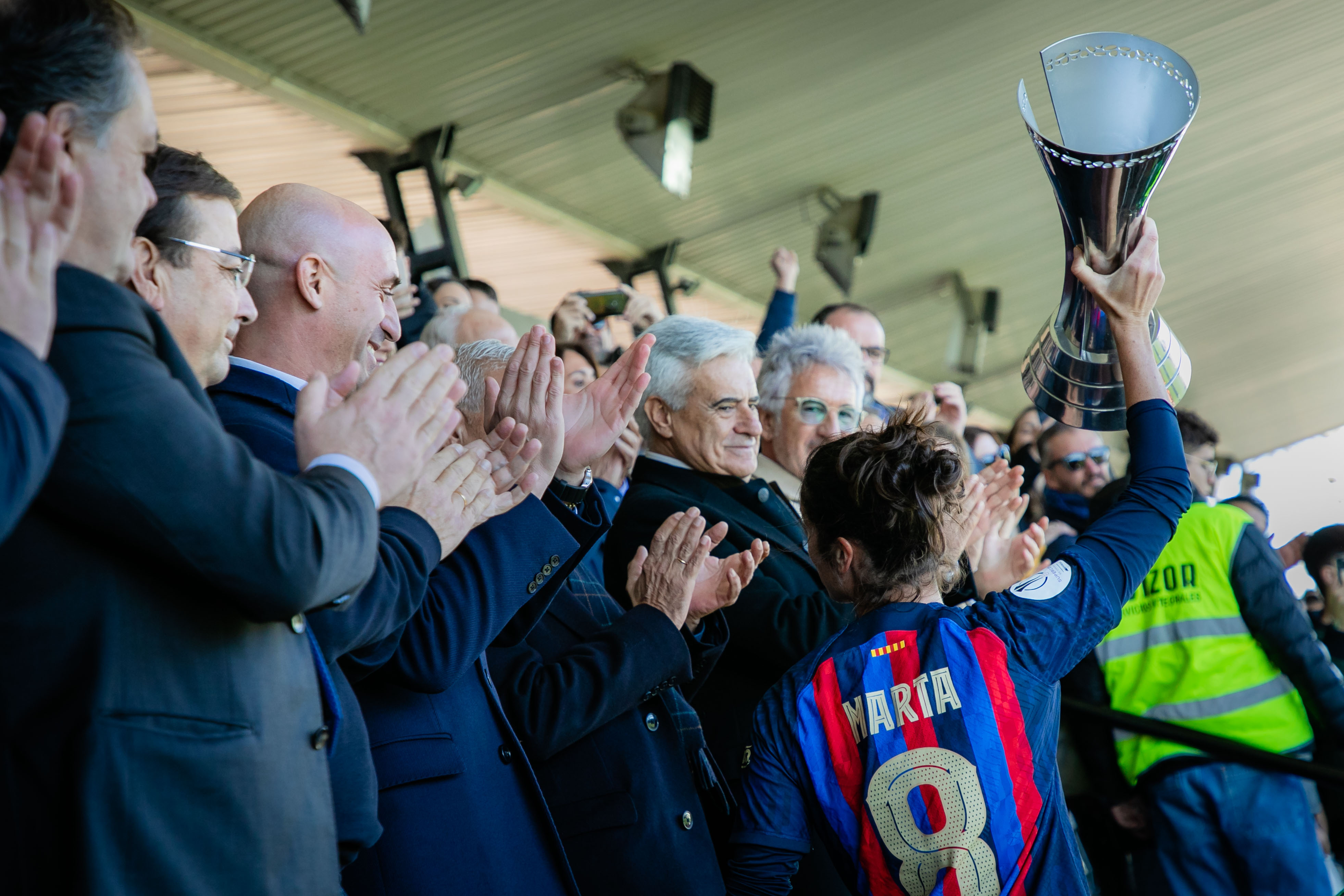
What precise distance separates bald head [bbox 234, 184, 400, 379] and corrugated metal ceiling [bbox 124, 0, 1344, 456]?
3.65m

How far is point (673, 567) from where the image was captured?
1.91 m

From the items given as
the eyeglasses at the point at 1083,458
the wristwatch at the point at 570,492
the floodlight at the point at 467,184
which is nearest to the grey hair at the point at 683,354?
the wristwatch at the point at 570,492

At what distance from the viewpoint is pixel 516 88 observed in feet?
19.4

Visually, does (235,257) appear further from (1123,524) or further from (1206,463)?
(1206,463)

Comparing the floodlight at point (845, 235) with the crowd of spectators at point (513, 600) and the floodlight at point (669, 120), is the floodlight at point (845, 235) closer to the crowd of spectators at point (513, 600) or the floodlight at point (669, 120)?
the floodlight at point (669, 120)

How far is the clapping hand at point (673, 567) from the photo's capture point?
1896mm

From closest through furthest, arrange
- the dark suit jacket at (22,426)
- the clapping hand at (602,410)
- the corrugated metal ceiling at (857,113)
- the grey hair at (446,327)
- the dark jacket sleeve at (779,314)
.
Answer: the dark suit jacket at (22,426) → the clapping hand at (602,410) → the grey hair at (446,327) → the dark jacket sleeve at (779,314) → the corrugated metal ceiling at (857,113)

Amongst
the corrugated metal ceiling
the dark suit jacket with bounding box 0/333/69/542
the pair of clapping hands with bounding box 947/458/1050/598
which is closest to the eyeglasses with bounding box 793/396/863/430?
the pair of clapping hands with bounding box 947/458/1050/598

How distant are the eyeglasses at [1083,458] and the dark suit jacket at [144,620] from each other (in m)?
3.26

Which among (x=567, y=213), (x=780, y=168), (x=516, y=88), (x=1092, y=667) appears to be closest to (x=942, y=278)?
(x=780, y=168)

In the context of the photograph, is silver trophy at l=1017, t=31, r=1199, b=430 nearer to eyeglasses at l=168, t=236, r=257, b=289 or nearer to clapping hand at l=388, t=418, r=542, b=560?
clapping hand at l=388, t=418, r=542, b=560

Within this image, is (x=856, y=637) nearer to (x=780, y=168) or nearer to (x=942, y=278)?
(x=780, y=168)

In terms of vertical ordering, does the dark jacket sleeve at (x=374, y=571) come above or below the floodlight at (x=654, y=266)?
below

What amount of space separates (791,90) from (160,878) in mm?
5982
